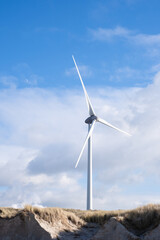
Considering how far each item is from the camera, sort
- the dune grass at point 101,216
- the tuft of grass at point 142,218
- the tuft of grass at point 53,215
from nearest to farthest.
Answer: the tuft of grass at point 142,218 < the dune grass at point 101,216 < the tuft of grass at point 53,215

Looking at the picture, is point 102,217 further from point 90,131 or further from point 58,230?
point 90,131

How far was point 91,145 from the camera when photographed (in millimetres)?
57344

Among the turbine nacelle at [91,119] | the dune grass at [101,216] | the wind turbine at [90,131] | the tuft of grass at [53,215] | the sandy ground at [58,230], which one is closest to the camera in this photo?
the sandy ground at [58,230]

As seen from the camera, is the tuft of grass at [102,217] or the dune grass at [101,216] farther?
the dune grass at [101,216]

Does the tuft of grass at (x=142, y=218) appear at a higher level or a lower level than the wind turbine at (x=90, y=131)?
lower

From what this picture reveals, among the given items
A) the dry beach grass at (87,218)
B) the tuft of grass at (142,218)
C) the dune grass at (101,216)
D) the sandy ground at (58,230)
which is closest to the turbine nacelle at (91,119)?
the dune grass at (101,216)

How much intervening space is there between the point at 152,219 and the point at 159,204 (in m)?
2.66

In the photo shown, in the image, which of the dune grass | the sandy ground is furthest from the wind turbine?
the sandy ground

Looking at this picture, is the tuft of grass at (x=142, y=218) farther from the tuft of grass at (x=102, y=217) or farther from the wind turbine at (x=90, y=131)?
the wind turbine at (x=90, y=131)

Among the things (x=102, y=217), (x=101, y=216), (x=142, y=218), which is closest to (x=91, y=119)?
(x=101, y=216)

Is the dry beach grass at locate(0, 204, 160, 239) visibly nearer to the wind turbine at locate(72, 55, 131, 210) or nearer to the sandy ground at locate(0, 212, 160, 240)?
the sandy ground at locate(0, 212, 160, 240)

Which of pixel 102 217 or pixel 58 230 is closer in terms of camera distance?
pixel 58 230

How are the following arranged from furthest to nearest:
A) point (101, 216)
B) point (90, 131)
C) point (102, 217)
A: 1. point (90, 131)
2. point (101, 216)
3. point (102, 217)

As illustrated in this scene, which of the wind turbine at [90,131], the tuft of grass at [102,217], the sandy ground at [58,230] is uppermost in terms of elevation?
the wind turbine at [90,131]
